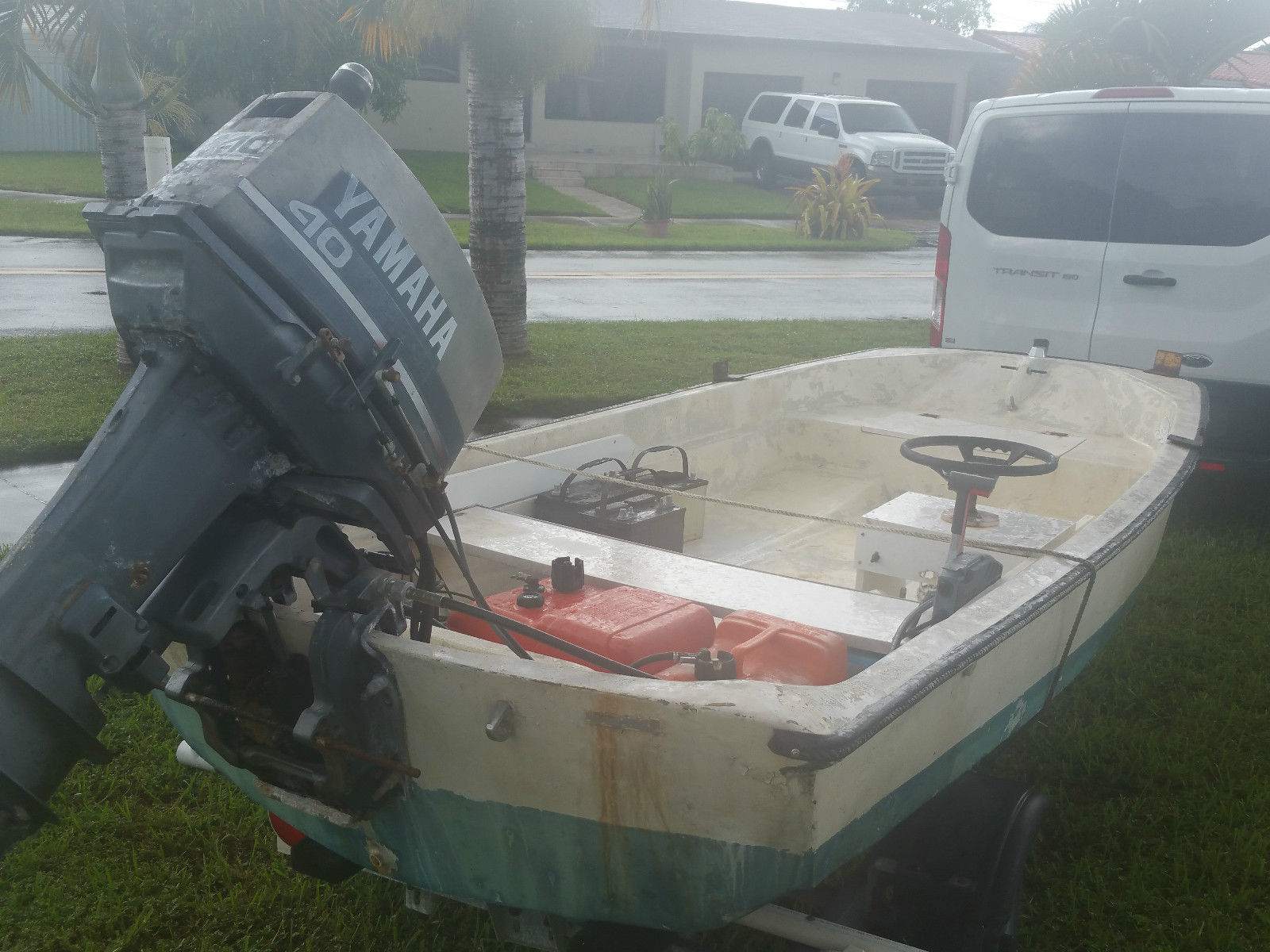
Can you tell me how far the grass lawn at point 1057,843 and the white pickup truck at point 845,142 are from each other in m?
18.3

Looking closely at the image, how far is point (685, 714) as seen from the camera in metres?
1.98

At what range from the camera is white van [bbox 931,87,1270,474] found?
5223 mm

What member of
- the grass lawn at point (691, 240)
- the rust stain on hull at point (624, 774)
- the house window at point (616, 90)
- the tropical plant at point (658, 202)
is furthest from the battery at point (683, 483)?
the house window at point (616, 90)

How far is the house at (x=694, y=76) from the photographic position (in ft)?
82.3

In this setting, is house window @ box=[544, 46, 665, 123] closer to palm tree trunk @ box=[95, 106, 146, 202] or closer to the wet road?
the wet road

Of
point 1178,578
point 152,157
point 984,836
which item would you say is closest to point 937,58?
point 152,157

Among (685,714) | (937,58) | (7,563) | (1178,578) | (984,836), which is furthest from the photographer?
(937,58)

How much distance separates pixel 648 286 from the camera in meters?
14.0

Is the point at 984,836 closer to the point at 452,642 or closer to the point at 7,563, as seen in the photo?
the point at 452,642

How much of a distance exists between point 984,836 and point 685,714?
109cm

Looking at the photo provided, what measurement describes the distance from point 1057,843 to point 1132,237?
3.30m

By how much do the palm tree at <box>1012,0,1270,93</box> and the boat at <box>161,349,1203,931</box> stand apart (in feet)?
47.7

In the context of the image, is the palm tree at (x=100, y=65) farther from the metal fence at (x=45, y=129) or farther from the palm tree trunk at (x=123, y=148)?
the metal fence at (x=45, y=129)

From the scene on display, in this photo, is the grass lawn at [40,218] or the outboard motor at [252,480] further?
the grass lawn at [40,218]
